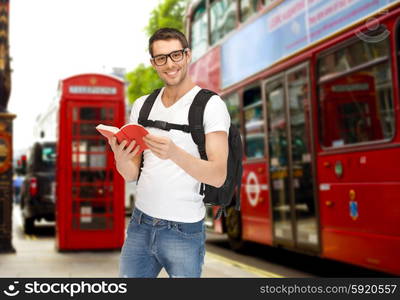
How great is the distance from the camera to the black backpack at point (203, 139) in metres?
2.42

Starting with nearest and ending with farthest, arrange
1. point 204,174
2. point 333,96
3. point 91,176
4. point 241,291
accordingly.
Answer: point 204,174, point 241,291, point 333,96, point 91,176

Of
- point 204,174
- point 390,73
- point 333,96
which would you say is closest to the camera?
point 204,174

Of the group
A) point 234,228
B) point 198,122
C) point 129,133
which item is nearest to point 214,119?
point 198,122

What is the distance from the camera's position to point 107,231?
9.01m

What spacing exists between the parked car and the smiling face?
34.1 feet

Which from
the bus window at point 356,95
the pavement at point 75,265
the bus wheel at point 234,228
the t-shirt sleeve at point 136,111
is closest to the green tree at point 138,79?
the bus wheel at point 234,228

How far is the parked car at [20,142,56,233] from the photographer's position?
12.4 meters

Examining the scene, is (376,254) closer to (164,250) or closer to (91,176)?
(164,250)

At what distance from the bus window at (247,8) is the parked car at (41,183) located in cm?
555

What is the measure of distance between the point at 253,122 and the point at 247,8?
5.41ft

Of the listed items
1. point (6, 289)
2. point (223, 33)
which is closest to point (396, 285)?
point (6, 289)

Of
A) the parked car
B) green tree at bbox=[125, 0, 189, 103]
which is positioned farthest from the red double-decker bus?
green tree at bbox=[125, 0, 189, 103]

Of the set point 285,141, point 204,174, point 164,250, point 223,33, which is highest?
point 223,33

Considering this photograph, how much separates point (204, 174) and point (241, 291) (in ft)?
2.75
